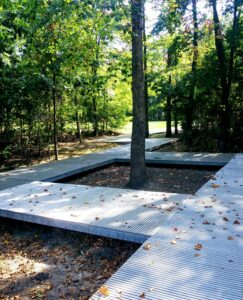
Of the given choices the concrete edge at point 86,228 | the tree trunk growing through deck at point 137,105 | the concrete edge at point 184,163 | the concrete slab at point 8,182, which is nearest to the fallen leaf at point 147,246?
the concrete edge at point 86,228

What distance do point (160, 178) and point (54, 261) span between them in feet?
10.5

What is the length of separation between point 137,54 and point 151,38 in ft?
25.9

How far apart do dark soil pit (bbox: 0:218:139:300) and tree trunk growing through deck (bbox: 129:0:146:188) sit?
1977 millimetres

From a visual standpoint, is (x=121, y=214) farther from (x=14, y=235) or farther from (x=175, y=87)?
(x=175, y=87)

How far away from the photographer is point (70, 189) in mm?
4961

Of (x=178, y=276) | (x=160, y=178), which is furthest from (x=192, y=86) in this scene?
(x=178, y=276)

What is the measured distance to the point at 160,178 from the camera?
6.01 meters

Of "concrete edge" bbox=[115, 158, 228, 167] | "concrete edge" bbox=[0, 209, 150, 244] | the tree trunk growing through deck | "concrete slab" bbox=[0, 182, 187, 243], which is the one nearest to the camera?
"concrete edge" bbox=[0, 209, 150, 244]

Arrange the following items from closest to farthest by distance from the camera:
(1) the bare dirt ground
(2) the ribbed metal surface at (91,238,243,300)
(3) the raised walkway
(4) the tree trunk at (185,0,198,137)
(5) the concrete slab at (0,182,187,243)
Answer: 1. (2) the ribbed metal surface at (91,238,243,300)
2. (3) the raised walkway
3. (5) the concrete slab at (0,182,187,243)
4. (1) the bare dirt ground
5. (4) the tree trunk at (185,0,198,137)

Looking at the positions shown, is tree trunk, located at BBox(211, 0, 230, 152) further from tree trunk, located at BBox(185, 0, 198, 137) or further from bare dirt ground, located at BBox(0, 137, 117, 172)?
bare dirt ground, located at BBox(0, 137, 117, 172)

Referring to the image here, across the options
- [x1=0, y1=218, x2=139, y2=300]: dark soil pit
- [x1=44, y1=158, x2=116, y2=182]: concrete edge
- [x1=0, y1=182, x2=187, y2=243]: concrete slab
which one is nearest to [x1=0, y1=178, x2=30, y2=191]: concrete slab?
[x1=0, y1=182, x2=187, y2=243]: concrete slab

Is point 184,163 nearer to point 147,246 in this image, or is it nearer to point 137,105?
point 137,105

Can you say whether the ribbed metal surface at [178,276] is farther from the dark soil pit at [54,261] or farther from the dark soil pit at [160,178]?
the dark soil pit at [160,178]

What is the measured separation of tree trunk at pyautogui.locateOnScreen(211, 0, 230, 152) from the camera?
775cm
